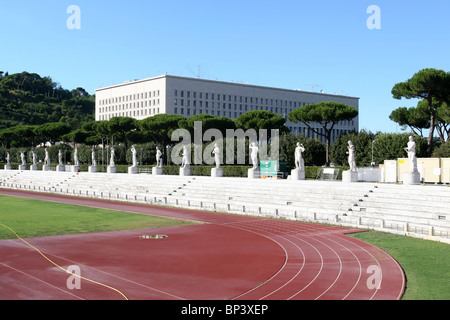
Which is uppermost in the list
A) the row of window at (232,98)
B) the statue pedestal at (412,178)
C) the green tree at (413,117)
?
the row of window at (232,98)

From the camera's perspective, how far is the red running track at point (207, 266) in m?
10.3

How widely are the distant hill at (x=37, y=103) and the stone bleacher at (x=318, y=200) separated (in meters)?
92.2

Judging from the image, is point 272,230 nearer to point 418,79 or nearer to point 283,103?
point 418,79

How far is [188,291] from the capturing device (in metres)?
10.4

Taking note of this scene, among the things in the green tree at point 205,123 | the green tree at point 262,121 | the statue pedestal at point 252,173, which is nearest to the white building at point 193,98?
the green tree at point 205,123

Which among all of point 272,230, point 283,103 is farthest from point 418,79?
point 283,103

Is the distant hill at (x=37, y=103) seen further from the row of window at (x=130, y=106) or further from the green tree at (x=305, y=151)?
the green tree at (x=305, y=151)

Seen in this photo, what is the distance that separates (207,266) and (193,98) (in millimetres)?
99269

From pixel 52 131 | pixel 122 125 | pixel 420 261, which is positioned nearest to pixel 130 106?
pixel 52 131

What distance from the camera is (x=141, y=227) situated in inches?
843

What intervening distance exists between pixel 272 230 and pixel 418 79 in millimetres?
35806

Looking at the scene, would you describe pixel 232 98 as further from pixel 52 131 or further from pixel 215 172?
pixel 215 172

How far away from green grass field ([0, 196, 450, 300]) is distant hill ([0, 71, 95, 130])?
9606cm

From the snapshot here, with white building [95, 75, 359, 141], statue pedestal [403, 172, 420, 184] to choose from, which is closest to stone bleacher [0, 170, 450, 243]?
statue pedestal [403, 172, 420, 184]
